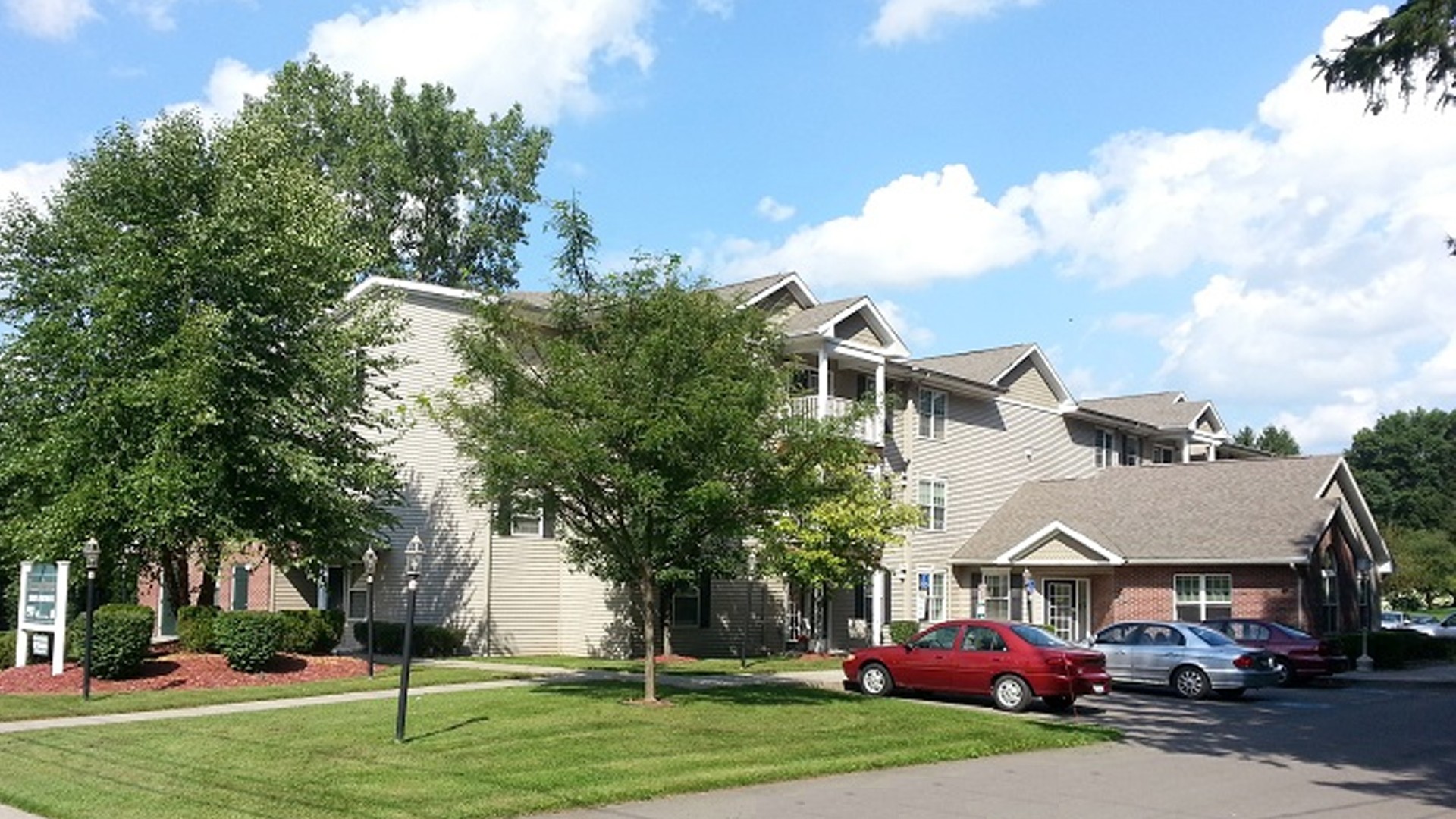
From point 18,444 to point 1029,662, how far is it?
60.1 ft

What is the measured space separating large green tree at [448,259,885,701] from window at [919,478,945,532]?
799 inches

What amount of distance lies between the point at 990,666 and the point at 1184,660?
628 cm

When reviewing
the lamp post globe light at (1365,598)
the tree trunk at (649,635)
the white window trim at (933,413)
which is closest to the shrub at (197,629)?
the tree trunk at (649,635)

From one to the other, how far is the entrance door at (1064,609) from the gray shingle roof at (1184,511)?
1.65 metres

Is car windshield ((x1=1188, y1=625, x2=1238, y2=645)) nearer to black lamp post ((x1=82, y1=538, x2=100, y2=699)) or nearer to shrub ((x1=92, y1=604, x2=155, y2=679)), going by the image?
shrub ((x1=92, y1=604, x2=155, y2=679))

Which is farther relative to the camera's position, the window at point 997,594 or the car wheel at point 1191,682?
the window at point 997,594

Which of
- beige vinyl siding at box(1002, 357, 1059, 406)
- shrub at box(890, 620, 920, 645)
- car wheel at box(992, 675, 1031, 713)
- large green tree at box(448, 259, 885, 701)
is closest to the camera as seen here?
large green tree at box(448, 259, 885, 701)

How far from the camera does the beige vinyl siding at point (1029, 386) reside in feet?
143

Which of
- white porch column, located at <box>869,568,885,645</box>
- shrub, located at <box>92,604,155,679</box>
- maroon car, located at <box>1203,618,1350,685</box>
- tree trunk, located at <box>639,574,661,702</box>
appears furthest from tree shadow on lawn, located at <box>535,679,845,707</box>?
white porch column, located at <box>869,568,885,645</box>

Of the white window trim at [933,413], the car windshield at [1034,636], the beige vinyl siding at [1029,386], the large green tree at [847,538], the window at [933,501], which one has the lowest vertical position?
the car windshield at [1034,636]

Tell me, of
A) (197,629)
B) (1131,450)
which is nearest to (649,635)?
(197,629)

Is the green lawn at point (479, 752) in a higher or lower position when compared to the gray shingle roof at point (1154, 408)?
lower

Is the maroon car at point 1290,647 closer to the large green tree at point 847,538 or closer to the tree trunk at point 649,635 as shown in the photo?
the large green tree at point 847,538

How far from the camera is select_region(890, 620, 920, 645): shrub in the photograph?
35.6 metres
